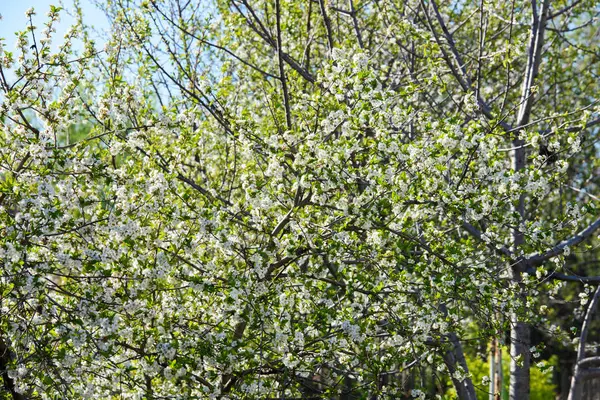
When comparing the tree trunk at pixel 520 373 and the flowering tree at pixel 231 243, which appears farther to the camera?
the tree trunk at pixel 520 373

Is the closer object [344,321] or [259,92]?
[344,321]

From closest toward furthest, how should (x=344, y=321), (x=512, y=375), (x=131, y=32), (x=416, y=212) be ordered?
1. (x=344, y=321)
2. (x=416, y=212)
3. (x=131, y=32)
4. (x=512, y=375)

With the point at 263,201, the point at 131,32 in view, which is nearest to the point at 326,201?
the point at 263,201

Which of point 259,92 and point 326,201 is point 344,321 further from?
point 259,92

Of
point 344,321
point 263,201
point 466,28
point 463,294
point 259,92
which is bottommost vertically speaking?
point 344,321

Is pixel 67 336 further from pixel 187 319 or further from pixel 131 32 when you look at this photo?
pixel 131 32

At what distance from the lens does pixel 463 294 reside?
553 centimetres

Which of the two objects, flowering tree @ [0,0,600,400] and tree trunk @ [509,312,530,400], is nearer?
flowering tree @ [0,0,600,400]

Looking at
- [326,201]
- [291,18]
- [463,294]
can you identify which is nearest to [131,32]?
[291,18]

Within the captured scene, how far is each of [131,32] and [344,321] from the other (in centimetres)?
397

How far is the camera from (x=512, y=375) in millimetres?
8078

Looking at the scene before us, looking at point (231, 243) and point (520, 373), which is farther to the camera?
point (520, 373)

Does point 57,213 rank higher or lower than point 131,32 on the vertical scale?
lower

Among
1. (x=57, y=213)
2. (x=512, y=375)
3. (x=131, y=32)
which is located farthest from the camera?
(x=512, y=375)
